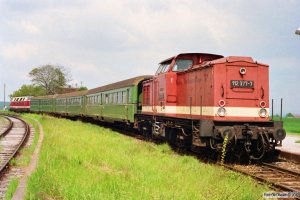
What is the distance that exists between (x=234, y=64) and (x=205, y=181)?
459cm

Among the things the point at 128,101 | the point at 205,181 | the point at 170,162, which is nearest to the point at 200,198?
the point at 205,181

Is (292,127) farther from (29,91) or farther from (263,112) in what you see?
(29,91)

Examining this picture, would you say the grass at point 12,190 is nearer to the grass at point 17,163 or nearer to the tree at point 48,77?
the grass at point 17,163

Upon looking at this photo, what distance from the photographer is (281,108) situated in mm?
11750

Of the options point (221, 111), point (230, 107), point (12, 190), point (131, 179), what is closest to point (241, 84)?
point (230, 107)

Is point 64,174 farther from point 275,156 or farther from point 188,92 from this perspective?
point 275,156

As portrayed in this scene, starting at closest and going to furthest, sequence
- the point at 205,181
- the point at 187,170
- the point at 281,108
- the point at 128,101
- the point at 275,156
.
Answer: the point at 205,181, the point at 187,170, the point at 281,108, the point at 275,156, the point at 128,101

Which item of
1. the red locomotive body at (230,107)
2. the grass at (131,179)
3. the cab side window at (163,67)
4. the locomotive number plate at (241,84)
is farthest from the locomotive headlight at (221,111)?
the cab side window at (163,67)

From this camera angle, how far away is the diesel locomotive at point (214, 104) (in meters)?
11.6

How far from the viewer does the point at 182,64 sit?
14.4 m

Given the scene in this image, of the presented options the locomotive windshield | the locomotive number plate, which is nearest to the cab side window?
the locomotive windshield

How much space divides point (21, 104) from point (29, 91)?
3844cm

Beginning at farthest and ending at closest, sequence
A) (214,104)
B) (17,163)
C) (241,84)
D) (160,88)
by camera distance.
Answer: (160,88)
(17,163)
(241,84)
(214,104)

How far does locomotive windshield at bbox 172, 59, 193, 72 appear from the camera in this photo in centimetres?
1431
